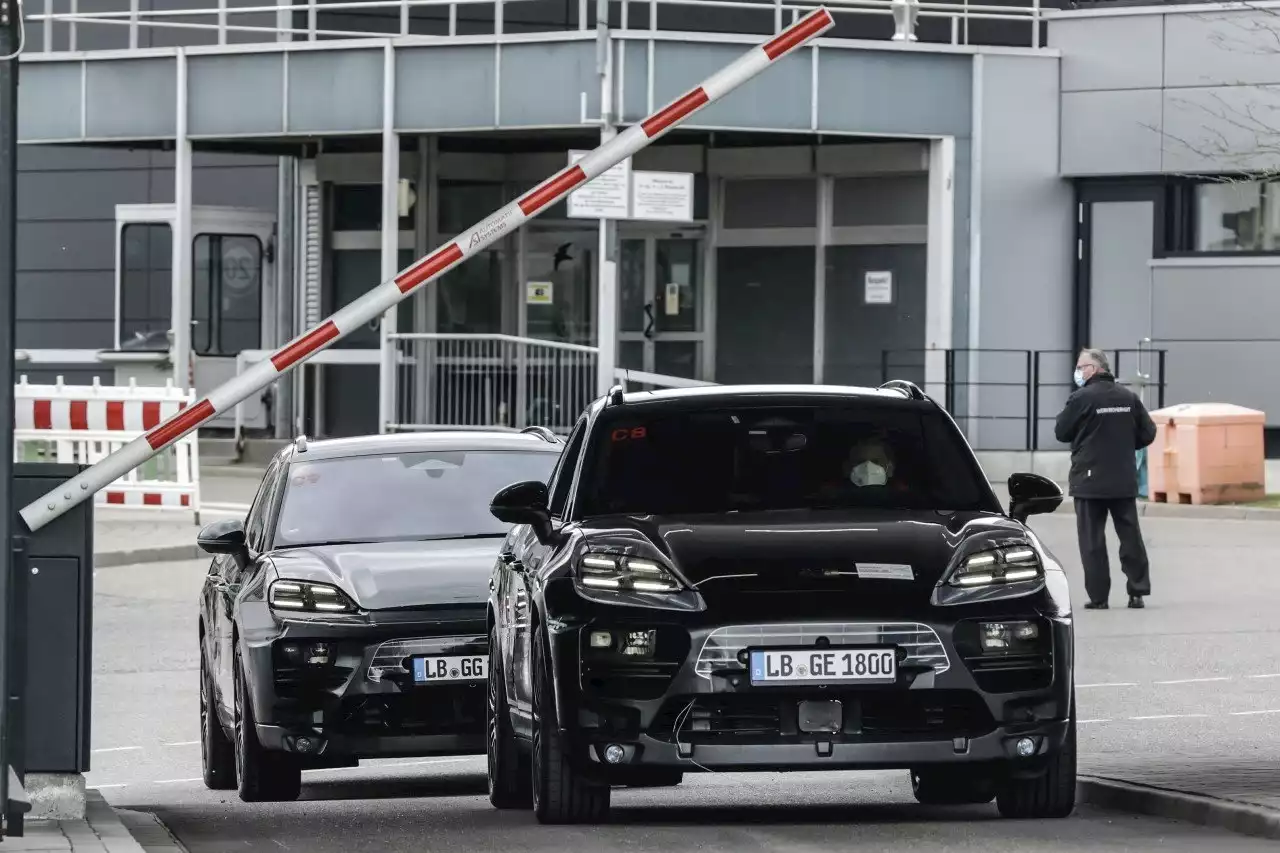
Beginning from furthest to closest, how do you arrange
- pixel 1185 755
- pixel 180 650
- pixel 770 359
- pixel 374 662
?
pixel 770 359 < pixel 180 650 < pixel 1185 755 < pixel 374 662

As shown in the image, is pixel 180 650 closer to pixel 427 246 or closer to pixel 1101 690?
pixel 1101 690

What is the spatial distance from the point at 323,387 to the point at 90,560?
28145 millimetres

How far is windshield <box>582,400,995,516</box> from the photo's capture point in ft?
30.0

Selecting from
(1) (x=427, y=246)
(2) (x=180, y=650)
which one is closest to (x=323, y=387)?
(1) (x=427, y=246)

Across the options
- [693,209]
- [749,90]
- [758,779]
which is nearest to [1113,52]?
[749,90]

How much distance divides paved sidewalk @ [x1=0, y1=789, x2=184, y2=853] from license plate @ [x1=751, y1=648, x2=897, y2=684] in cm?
182

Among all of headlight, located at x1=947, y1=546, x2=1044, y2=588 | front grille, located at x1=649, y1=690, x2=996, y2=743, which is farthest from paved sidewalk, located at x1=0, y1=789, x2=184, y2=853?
headlight, located at x1=947, y1=546, x2=1044, y2=588

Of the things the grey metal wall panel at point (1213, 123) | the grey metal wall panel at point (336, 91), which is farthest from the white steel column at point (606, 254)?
the grey metal wall panel at point (1213, 123)

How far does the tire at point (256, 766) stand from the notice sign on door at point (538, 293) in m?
25.4

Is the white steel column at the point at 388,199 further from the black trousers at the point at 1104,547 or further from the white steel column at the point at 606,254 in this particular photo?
the black trousers at the point at 1104,547

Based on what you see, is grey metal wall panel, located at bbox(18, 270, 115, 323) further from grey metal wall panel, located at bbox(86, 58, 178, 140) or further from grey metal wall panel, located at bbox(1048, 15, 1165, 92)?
grey metal wall panel, located at bbox(1048, 15, 1165, 92)

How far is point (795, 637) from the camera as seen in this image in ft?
26.9

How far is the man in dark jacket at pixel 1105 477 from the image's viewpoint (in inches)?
745

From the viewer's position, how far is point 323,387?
36.5 meters
